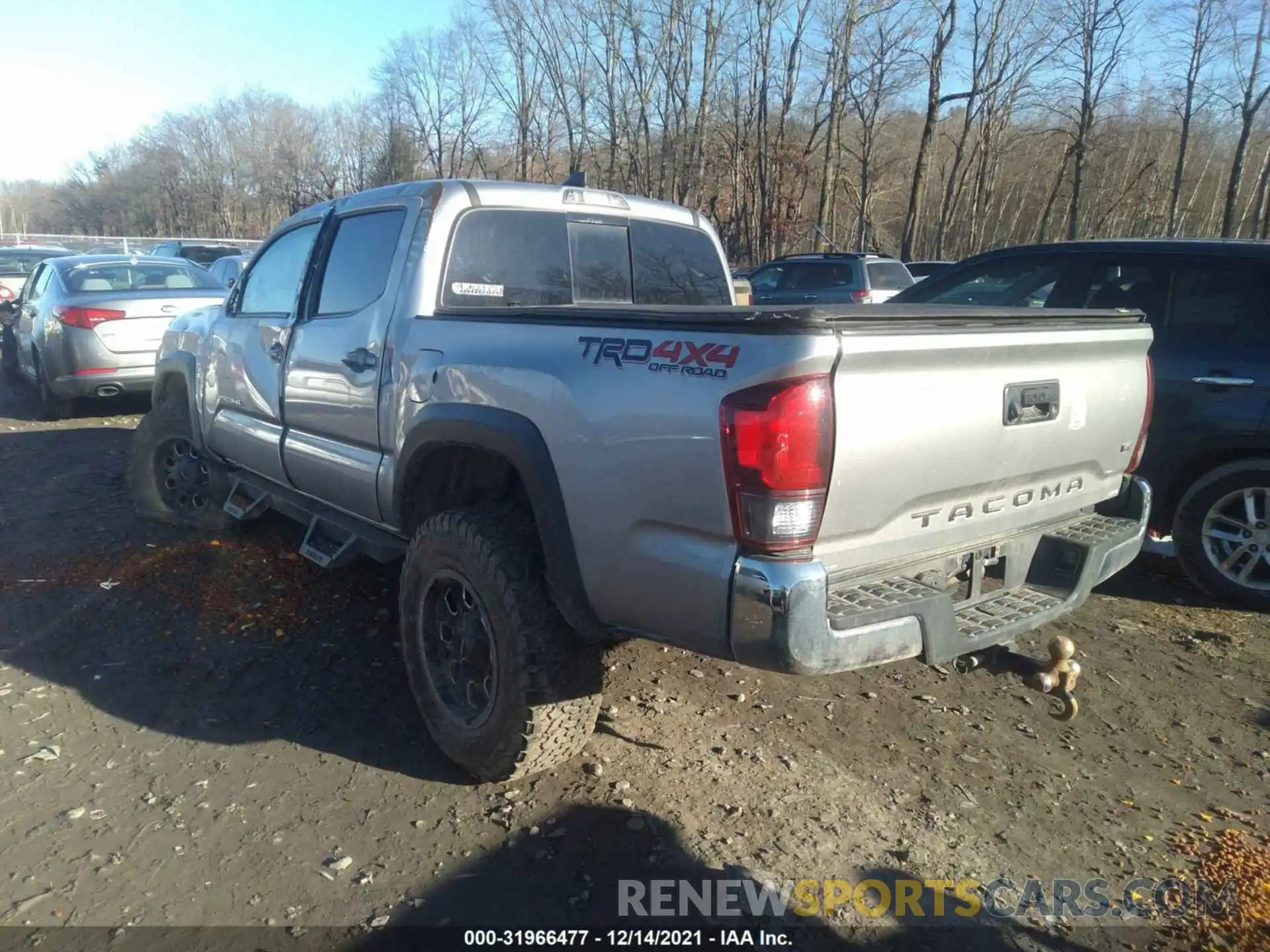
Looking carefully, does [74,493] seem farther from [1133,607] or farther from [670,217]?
[1133,607]

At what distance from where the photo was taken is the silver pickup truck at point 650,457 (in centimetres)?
228

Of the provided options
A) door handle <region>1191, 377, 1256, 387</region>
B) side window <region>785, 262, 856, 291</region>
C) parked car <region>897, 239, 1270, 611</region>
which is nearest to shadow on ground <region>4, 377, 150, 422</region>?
side window <region>785, 262, 856, 291</region>

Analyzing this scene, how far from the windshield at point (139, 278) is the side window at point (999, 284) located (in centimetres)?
770

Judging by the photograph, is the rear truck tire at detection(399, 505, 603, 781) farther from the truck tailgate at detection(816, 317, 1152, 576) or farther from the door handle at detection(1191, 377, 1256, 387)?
the door handle at detection(1191, 377, 1256, 387)

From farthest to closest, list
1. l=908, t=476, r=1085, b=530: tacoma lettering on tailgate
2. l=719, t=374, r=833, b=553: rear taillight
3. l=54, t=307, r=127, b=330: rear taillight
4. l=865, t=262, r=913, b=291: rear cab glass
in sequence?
l=865, t=262, r=913, b=291: rear cab glass, l=54, t=307, r=127, b=330: rear taillight, l=908, t=476, r=1085, b=530: tacoma lettering on tailgate, l=719, t=374, r=833, b=553: rear taillight

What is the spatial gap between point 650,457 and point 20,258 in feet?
59.5

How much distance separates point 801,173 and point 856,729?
32.2 metres

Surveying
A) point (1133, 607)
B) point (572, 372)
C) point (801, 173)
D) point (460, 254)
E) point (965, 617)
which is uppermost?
point (801, 173)

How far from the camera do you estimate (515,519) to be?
307 cm

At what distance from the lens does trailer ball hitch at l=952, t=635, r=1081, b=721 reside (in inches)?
104

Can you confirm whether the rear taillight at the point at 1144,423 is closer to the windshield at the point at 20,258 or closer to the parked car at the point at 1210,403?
the parked car at the point at 1210,403

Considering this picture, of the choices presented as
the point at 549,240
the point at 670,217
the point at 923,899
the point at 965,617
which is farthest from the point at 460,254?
the point at 923,899

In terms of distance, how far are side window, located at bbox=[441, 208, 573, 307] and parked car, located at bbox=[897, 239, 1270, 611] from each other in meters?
3.27

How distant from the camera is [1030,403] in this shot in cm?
277
